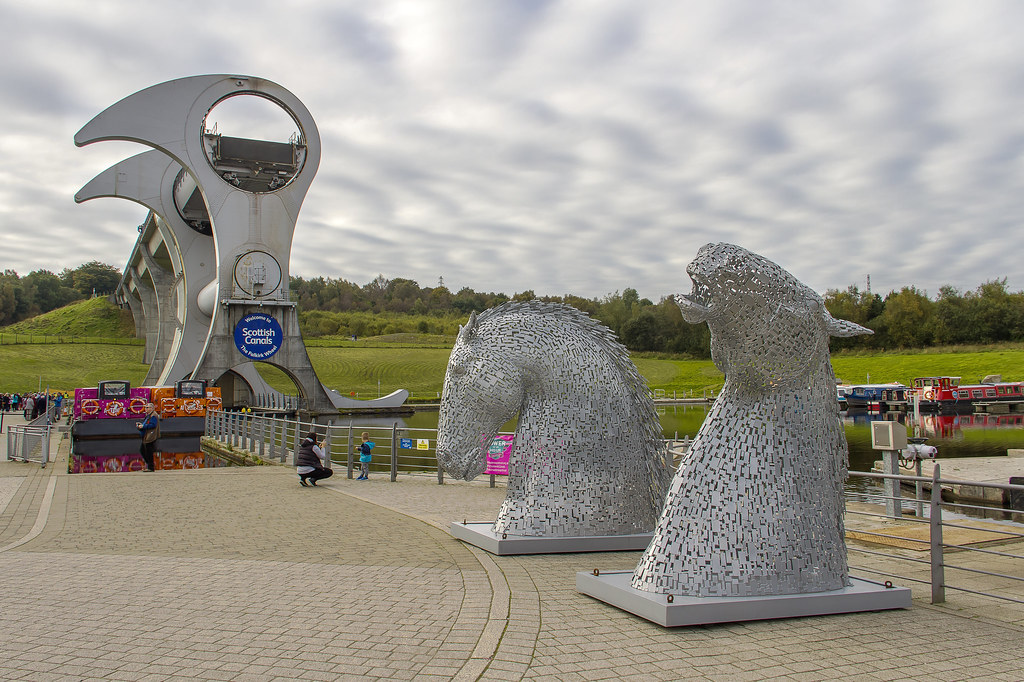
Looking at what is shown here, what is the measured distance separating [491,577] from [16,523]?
21.4 ft

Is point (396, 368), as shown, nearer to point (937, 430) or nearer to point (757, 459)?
point (937, 430)

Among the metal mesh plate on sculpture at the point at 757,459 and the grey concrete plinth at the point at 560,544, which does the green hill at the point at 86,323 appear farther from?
the metal mesh plate on sculpture at the point at 757,459

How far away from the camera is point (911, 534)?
7840mm

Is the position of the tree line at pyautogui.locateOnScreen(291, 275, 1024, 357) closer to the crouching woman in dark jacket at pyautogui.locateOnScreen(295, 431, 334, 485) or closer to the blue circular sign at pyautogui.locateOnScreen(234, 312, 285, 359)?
the blue circular sign at pyautogui.locateOnScreen(234, 312, 285, 359)

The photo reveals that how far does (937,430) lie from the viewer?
27.4 m

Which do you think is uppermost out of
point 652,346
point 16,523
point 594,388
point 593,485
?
point 652,346

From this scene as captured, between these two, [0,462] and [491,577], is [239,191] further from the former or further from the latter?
[491,577]

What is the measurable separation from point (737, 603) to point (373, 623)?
230cm

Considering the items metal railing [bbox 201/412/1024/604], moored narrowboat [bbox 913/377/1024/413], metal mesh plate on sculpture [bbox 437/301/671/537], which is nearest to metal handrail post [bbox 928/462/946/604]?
metal railing [bbox 201/412/1024/604]

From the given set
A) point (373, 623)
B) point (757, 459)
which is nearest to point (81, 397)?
point (373, 623)

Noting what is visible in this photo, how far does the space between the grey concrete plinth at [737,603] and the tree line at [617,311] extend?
32537mm

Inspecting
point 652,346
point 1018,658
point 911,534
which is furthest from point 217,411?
point 652,346

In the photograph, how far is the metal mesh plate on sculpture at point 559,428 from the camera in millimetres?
6738

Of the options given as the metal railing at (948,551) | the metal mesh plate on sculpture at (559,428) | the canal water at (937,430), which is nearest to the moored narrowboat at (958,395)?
the canal water at (937,430)
